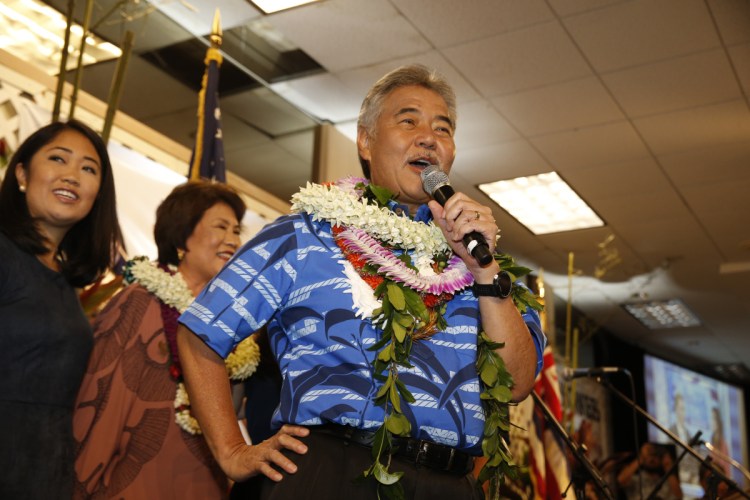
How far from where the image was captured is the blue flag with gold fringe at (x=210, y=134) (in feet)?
13.8

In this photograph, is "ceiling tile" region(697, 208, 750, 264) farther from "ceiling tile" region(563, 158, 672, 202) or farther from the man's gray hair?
the man's gray hair

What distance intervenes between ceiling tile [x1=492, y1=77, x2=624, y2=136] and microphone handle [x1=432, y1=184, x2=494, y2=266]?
3847 millimetres

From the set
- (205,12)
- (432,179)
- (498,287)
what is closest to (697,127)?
(205,12)

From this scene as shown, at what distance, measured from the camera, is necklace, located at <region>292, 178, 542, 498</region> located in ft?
4.82

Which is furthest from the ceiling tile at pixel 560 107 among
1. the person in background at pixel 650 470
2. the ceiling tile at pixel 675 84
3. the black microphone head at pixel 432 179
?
the black microphone head at pixel 432 179

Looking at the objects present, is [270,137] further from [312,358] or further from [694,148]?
[312,358]

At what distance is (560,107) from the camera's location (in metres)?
5.55

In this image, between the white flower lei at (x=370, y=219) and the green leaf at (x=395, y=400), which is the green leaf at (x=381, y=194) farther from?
the green leaf at (x=395, y=400)

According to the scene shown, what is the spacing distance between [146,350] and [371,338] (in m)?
1.18

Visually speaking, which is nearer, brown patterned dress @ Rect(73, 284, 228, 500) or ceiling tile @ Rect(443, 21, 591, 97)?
brown patterned dress @ Rect(73, 284, 228, 500)

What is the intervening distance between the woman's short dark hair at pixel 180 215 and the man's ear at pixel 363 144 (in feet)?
3.50

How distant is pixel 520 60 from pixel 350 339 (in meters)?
3.83

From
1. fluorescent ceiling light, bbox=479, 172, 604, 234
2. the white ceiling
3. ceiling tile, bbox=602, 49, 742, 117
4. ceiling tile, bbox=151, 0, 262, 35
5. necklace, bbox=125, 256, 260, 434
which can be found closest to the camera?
necklace, bbox=125, 256, 260, 434

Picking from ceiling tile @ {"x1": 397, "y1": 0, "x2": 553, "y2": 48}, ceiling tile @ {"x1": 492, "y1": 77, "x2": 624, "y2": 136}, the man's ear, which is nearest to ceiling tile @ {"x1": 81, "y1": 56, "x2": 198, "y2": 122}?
ceiling tile @ {"x1": 397, "y1": 0, "x2": 553, "y2": 48}
